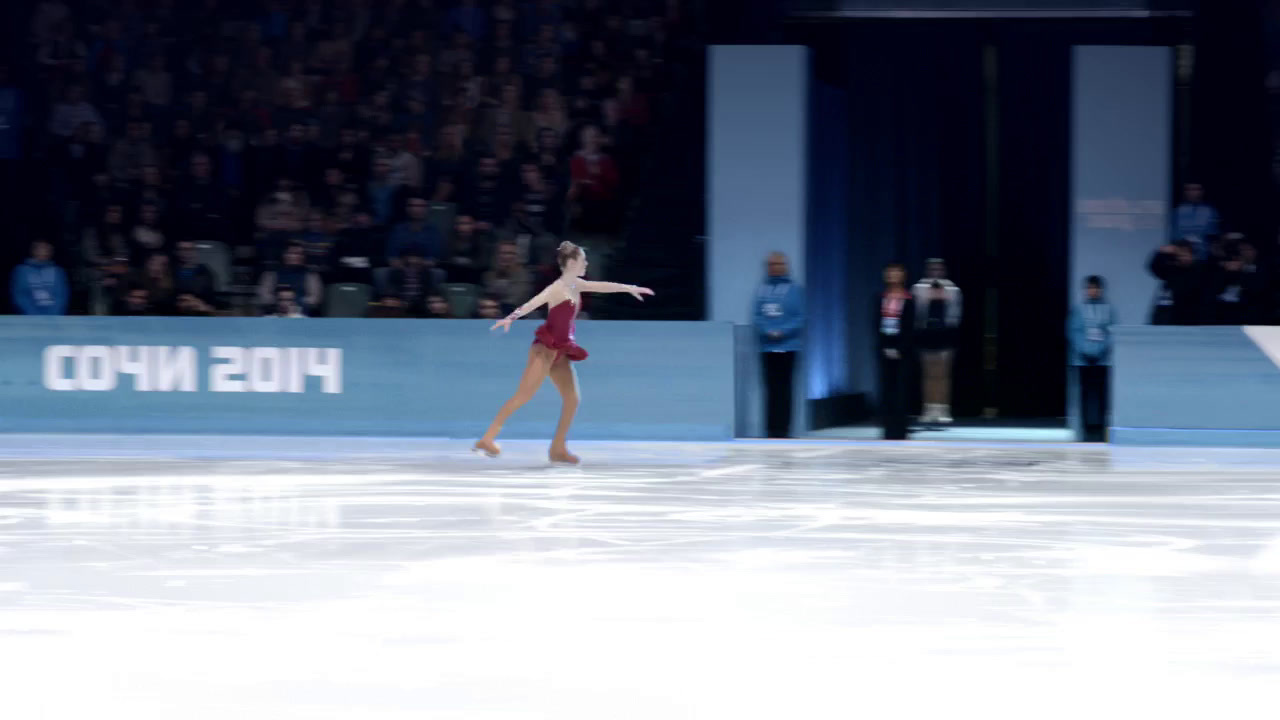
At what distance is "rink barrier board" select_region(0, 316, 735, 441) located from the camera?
1720 cm

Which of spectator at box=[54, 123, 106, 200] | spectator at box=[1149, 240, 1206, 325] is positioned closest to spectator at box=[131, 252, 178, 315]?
spectator at box=[54, 123, 106, 200]

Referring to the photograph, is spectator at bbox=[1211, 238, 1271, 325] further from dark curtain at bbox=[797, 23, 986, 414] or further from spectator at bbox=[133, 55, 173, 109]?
spectator at bbox=[133, 55, 173, 109]

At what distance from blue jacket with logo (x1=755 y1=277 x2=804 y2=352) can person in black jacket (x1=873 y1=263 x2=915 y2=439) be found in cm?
85

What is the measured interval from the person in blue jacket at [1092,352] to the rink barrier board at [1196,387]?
0.37 metres

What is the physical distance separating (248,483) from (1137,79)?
10.6 m

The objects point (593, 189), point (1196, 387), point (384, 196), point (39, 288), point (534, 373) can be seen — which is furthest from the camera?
point (384, 196)

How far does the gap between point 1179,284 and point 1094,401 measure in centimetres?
142

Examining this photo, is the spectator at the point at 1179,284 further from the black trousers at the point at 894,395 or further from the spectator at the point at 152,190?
the spectator at the point at 152,190

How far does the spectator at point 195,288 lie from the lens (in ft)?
59.7

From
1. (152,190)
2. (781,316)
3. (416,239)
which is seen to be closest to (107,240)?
(152,190)

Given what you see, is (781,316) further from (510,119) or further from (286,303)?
(286,303)

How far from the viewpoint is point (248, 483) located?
41.7 feet

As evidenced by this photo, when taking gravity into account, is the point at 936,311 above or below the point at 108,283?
below

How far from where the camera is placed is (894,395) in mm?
17531
